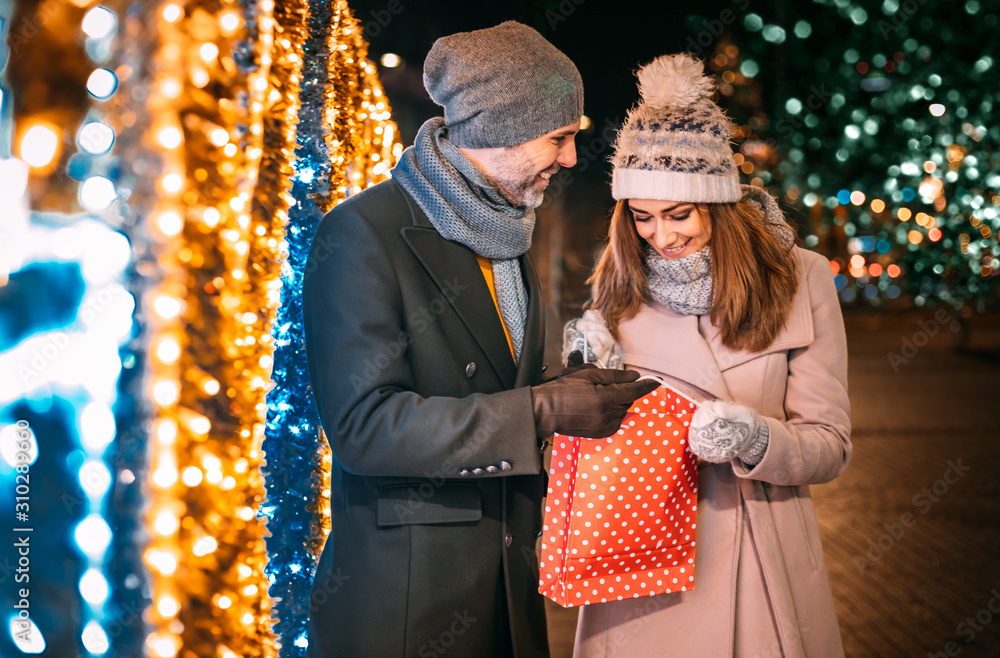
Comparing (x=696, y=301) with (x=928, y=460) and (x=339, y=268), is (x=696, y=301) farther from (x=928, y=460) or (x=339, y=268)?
(x=928, y=460)

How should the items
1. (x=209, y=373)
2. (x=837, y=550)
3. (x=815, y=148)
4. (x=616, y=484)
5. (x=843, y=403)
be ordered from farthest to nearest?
(x=815, y=148), (x=837, y=550), (x=843, y=403), (x=616, y=484), (x=209, y=373)

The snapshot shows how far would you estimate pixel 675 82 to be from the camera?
224 centimetres

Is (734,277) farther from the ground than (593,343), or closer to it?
farther from the ground

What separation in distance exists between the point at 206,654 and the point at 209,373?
0.61 meters

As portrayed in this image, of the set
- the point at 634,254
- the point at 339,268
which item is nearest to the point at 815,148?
the point at 634,254

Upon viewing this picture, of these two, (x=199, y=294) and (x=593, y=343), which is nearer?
(x=199, y=294)

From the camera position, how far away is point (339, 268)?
183 centimetres

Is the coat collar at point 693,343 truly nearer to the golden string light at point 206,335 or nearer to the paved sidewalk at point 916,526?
the golden string light at point 206,335

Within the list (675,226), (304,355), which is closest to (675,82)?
(675,226)

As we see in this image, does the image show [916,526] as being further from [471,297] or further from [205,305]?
[205,305]

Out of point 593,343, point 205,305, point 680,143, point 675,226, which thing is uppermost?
point 680,143

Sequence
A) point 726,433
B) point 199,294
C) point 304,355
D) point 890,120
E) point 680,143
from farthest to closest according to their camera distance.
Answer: point 890,120 < point 304,355 < point 680,143 < point 726,433 < point 199,294

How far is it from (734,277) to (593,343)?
0.45 meters

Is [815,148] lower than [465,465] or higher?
higher
